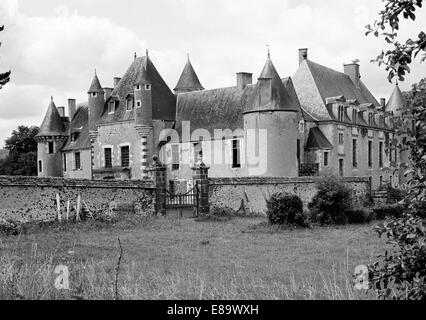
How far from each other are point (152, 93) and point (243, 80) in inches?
233

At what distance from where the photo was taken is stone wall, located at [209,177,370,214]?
25.4m

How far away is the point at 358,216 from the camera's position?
22438 mm

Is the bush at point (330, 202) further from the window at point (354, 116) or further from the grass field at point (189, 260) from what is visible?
the window at point (354, 116)

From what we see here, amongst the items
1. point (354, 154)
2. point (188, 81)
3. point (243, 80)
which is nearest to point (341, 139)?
point (354, 154)

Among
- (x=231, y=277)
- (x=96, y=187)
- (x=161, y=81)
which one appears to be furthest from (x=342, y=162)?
(x=231, y=277)

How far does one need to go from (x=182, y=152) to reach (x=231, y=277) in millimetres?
27866

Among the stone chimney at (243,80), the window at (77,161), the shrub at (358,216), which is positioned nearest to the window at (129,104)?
the stone chimney at (243,80)

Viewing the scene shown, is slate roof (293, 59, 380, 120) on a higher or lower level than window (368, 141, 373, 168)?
higher

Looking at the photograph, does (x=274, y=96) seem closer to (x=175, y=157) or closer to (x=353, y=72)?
(x=175, y=157)

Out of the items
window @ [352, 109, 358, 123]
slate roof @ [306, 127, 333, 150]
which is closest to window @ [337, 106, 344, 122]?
window @ [352, 109, 358, 123]

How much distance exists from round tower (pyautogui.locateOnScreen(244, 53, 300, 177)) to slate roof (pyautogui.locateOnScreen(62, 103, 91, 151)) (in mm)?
14645

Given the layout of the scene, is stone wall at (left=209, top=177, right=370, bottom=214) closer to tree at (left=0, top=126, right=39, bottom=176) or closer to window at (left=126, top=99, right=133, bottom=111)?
window at (left=126, top=99, right=133, bottom=111)

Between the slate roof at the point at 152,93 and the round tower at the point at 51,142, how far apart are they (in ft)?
28.6
